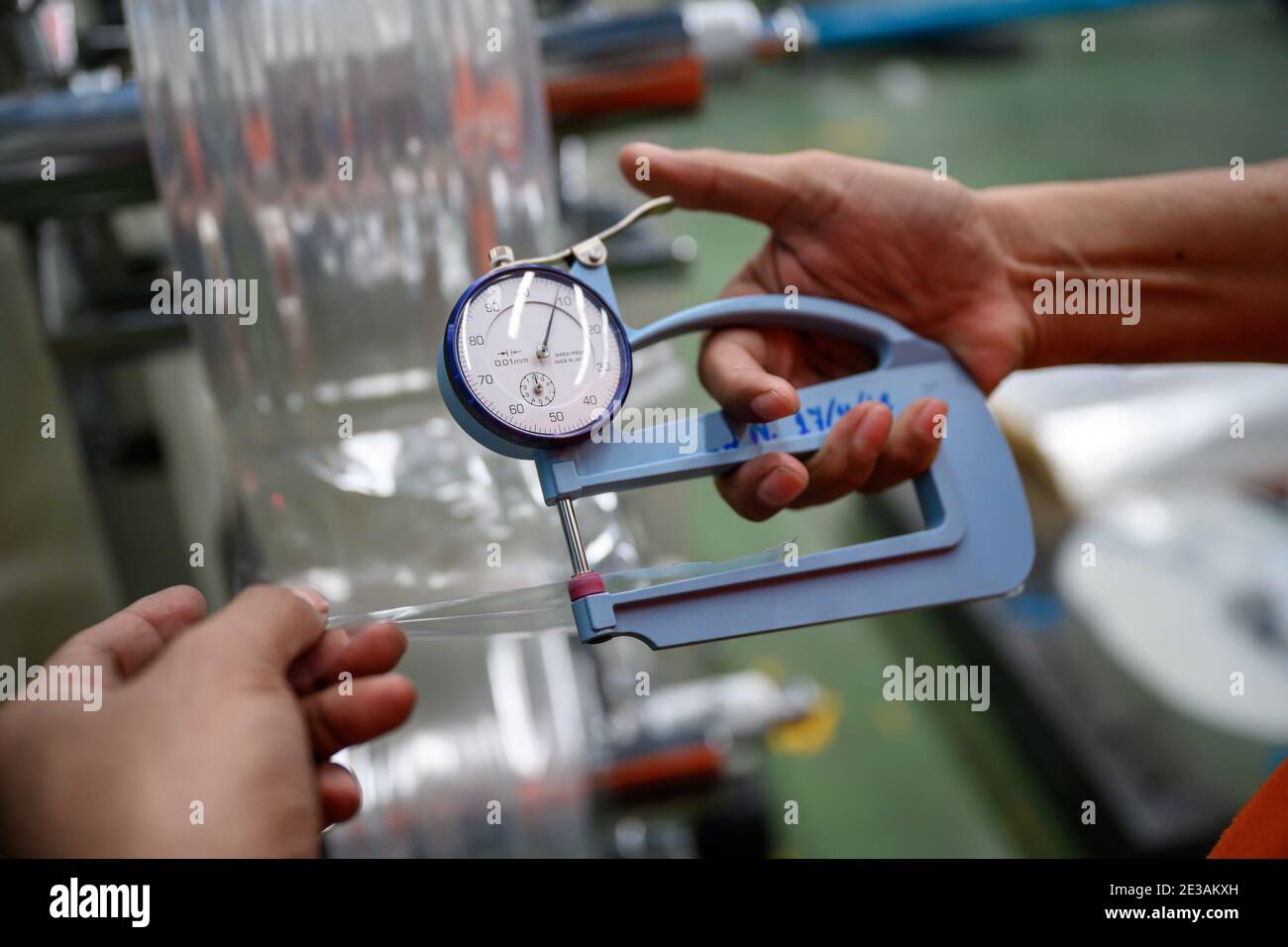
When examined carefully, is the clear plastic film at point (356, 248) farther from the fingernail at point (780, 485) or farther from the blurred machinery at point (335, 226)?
the fingernail at point (780, 485)

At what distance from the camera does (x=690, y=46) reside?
37.8 inches

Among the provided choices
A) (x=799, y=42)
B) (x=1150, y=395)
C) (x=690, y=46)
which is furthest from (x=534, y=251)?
(x=1150, y=395)

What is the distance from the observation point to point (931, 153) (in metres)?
3.06

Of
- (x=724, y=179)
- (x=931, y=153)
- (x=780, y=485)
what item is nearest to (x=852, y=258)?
(x=724, y=179)

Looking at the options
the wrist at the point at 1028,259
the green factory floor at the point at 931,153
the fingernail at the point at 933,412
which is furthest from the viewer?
the green factory floor at the point at 931,153

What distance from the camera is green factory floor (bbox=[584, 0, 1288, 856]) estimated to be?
1602 mm

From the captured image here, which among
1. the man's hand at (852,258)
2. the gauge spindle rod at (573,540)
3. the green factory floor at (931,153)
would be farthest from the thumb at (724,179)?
the gauge spindle rod at (573,540)

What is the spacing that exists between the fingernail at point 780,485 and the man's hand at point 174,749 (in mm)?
292

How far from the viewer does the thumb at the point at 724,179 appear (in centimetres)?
72

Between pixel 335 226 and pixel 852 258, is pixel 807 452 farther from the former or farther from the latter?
pixel 335 226

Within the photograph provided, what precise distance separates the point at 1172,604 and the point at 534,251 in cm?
128

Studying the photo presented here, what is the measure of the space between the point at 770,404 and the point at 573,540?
15cm
